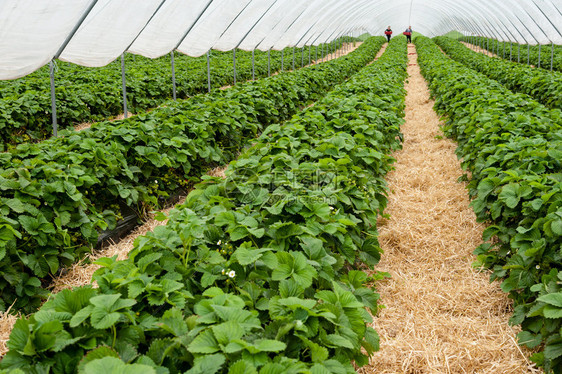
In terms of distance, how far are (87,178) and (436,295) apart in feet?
9.78

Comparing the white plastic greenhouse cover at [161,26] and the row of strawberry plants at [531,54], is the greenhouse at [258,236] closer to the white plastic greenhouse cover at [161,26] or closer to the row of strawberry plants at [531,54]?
the white plastic greenhouse cover at [161,26]

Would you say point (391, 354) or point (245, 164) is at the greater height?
point (245, 164)

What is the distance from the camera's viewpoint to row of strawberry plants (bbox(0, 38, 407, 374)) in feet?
5.12

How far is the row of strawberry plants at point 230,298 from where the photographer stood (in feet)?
5.12

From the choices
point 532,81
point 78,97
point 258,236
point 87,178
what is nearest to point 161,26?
point 78,97

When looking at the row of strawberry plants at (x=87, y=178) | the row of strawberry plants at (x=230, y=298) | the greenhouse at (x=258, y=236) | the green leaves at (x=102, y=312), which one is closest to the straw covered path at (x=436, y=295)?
the greenhouse at (x=258, y=236)

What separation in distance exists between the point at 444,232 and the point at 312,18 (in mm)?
15064

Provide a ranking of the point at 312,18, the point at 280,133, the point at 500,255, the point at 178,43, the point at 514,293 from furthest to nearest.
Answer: the point at 312,18, the point at 178,43, the point at 280,133, the point at 500,255, the point at 514,293

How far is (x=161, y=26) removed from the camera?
839 cm

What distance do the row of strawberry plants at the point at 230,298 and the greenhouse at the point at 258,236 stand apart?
0.01 m

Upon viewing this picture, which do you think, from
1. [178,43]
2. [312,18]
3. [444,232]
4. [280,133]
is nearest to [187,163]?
[280,133]

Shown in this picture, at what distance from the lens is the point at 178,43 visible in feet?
31.2

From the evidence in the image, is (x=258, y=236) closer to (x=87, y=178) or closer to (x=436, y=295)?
(x=436, y=295)

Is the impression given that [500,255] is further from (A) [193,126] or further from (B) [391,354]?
(A) [193,126]
